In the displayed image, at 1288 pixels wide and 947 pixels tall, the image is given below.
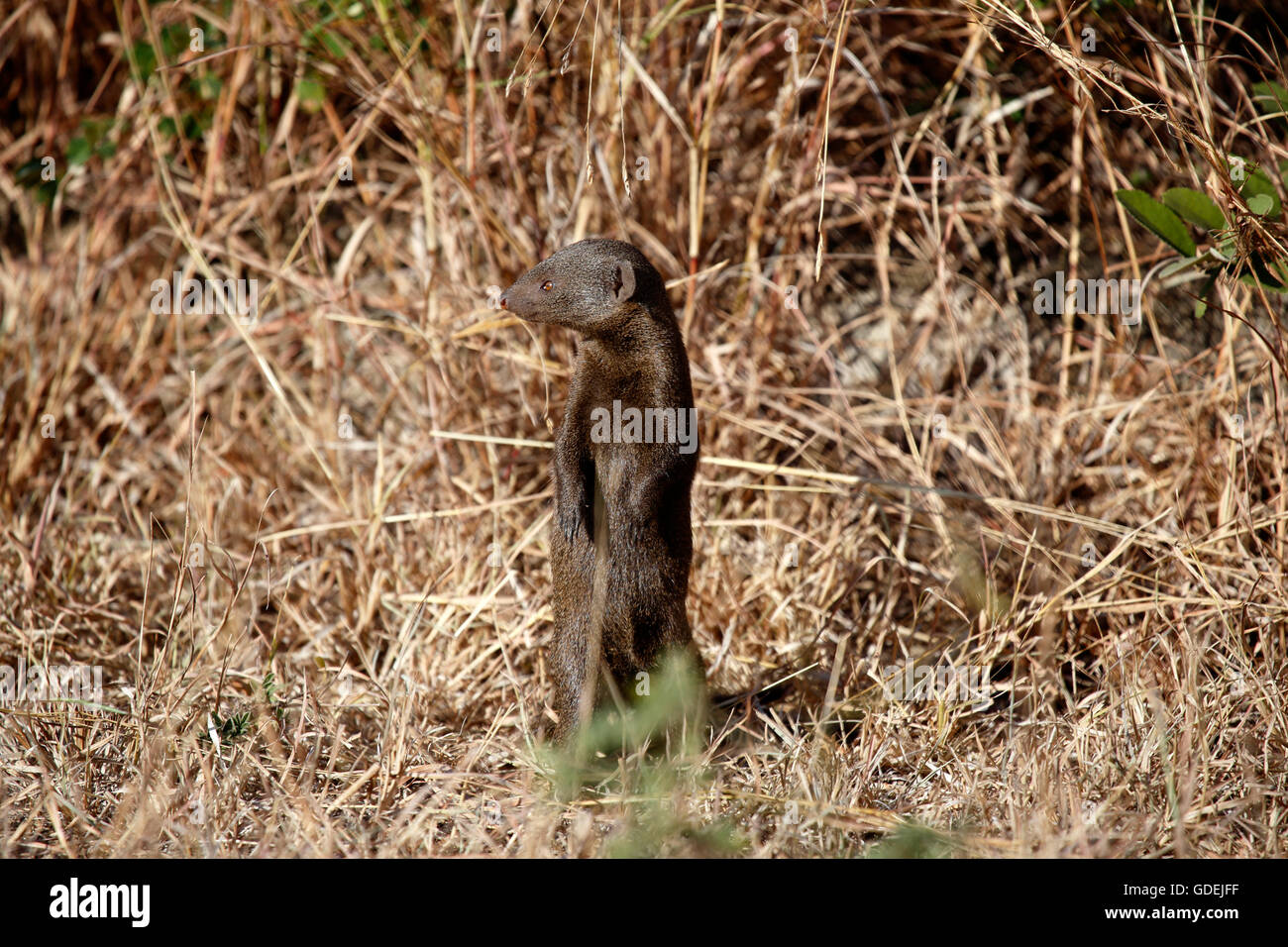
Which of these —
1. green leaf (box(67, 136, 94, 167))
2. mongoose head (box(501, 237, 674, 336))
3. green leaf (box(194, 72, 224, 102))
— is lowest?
mongoose head (box(501, 237, 674, 336))

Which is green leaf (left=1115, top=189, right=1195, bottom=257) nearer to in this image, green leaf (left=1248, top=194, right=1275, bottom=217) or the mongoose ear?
green leaf (left=1248, top=194, right=1275, bottom=217)

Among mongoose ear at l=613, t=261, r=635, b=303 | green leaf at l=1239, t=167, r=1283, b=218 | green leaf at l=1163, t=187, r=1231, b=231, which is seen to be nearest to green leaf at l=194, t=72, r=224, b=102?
mongoose ear at l=613, t=261, r=635, b=303

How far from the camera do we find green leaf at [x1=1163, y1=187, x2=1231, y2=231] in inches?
107

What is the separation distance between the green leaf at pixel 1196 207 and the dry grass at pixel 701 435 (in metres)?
0.05

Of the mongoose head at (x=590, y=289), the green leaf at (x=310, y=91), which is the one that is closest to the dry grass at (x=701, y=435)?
the green leaf at (x=310, y=91)

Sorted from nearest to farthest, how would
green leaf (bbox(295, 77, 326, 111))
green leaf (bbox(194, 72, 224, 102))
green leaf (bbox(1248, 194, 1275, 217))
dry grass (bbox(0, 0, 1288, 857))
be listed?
1. dry grass (bbox(0, 0, 1288, 857))
2. green leaf (bbox(1248, 194, 1275, 217))
3. green leaf (bbox(295, 77, 326, 111))
4. green leaf (bbox(194, 72, 224, 102))

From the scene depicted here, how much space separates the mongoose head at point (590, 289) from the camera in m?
2.57

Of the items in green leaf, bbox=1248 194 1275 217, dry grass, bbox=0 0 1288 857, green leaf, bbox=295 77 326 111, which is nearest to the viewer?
dry grass, bbox=0 0 1288 857

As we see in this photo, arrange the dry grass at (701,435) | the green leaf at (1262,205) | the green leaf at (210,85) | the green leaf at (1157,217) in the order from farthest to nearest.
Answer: the green leaf at (210,85) → the green leaf at (1157,217) → the green leaf at (1262,205) → the dry grass at (701,435)

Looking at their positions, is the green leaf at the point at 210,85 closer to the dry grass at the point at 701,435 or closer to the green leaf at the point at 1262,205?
the dry grass at the point at 701,435
